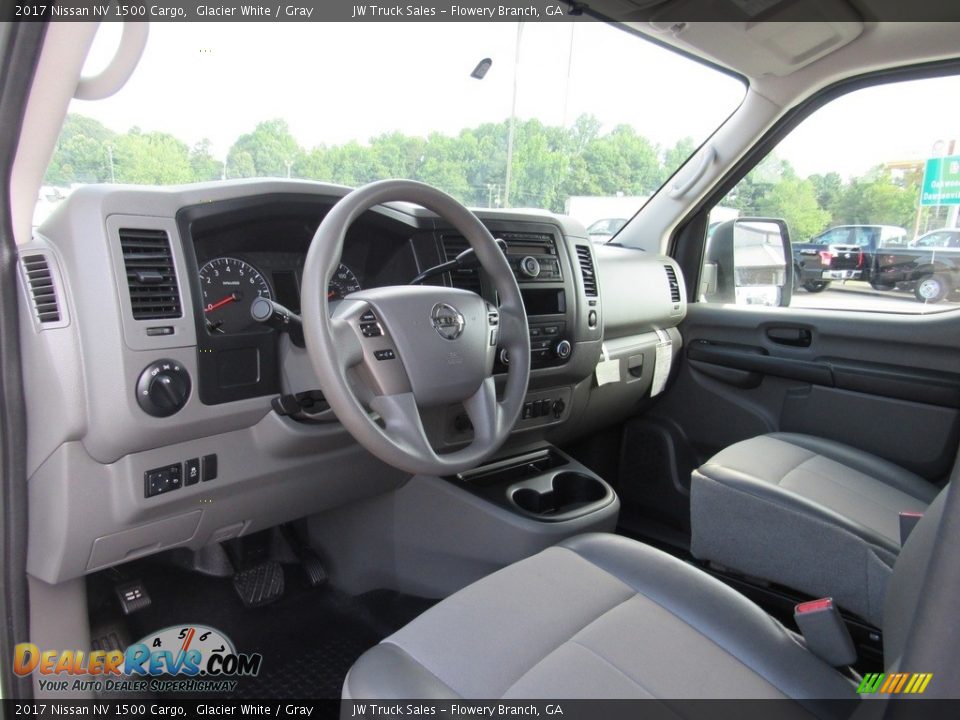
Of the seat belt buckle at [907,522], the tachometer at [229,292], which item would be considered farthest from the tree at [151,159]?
the seat belt buckle at [907,522]

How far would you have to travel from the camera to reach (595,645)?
1.11 m

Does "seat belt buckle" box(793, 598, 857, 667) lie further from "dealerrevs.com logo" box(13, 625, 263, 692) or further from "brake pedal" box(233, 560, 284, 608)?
→ "brake pedal" box(233, 560, 284, 608)

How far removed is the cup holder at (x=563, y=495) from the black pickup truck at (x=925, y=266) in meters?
1.30

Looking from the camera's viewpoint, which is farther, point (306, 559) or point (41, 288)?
point (306, 559)

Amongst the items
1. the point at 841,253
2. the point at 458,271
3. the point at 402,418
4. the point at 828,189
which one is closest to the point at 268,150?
the point at 458,271

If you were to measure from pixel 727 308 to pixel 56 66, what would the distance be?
7.89 ft

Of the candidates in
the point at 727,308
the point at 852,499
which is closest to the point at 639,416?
the point at 727,308

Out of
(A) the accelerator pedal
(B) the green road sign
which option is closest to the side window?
(B) the green road sign

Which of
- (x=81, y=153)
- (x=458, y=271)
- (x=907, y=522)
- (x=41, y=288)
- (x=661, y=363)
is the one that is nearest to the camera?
(x=907, y=522)

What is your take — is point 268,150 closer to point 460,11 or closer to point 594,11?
point 460,11

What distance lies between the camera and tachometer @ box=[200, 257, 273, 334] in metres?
1.40

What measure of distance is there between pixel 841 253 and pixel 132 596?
8.39 ft

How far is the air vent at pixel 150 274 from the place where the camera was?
1.25 meters

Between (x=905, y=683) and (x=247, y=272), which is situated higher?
(x=247, y=272)
